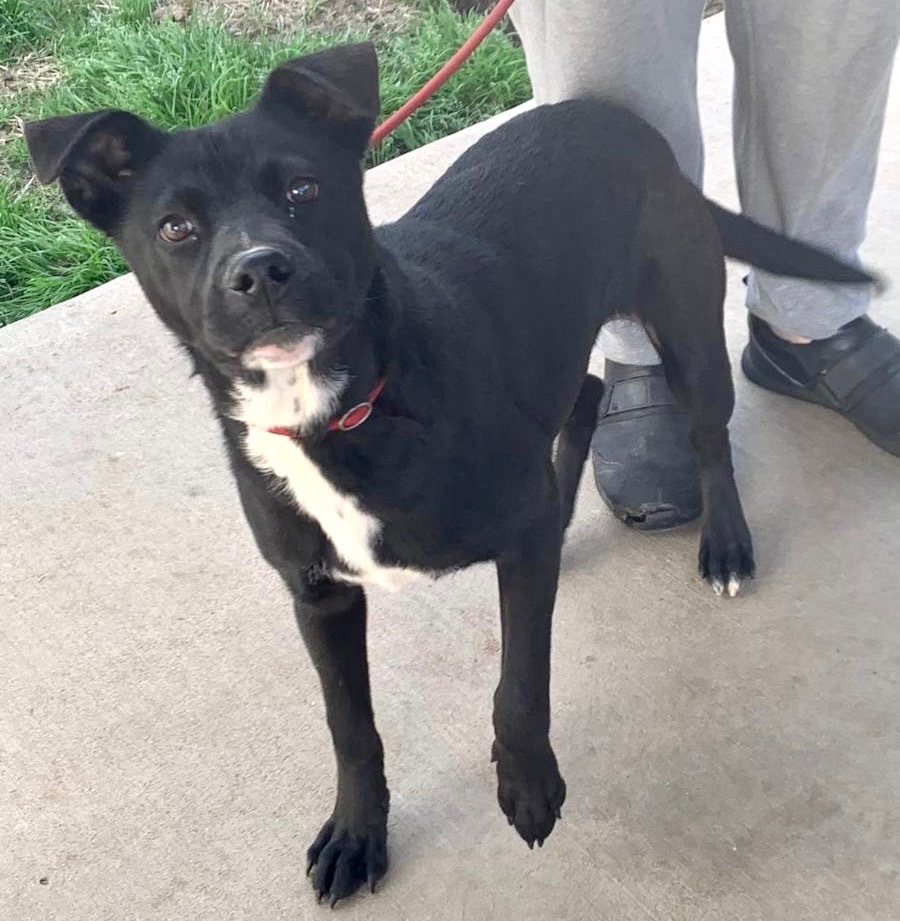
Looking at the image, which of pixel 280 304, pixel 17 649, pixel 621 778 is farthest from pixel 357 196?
pixel 17 649

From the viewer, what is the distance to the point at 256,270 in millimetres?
1480

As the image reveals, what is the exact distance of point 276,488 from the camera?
1764 mm

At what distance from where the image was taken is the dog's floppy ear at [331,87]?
5.41 feet

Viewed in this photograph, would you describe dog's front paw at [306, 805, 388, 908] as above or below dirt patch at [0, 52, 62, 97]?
below

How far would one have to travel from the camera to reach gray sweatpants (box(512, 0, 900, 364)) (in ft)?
7.20

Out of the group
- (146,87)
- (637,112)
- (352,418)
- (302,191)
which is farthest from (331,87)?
(146,87)

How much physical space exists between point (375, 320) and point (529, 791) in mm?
783

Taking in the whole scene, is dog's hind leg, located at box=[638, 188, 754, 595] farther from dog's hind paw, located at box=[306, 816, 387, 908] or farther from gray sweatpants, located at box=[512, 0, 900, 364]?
dog's hind paw, located at box=[306, 816, 387, 908]

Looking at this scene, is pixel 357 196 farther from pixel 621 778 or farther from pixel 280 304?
pixel 621 778

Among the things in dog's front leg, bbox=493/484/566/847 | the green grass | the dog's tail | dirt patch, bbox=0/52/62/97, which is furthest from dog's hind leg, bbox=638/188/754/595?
dirt patch, bbox=0/52/62/97

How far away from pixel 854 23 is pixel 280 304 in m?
1.32

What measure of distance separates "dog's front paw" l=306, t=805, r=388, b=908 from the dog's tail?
4.26 ft

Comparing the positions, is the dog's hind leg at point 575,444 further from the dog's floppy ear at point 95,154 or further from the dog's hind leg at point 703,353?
the dog's floppy ear at point 95,154

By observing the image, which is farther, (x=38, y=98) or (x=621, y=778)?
(x=38, y=98)
